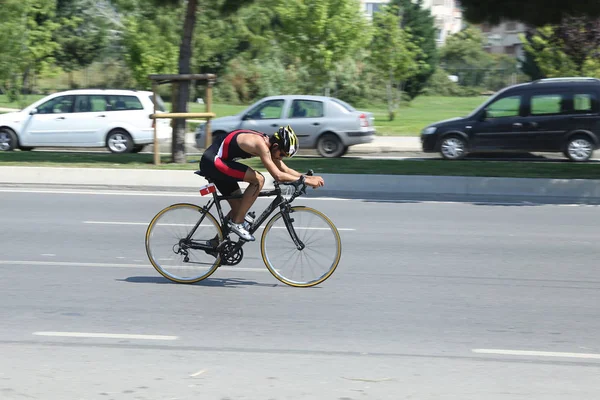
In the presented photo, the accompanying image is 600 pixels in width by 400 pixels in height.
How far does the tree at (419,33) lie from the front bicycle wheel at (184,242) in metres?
35.8

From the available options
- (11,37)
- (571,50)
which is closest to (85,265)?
(11,37)

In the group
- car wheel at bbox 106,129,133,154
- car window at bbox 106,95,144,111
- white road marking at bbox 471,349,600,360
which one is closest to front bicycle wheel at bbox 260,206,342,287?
white road marking at bbox 471,349,600,360

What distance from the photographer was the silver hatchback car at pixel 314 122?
2127cm

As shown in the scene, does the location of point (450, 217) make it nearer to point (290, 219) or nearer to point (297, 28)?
point (290, 219)

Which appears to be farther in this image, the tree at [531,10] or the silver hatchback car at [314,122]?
the silver hatchback car at [314,122]

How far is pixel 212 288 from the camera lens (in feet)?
26.8

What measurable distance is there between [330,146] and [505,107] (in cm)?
414

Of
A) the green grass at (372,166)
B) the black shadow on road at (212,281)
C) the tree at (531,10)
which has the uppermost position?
the tree at (531,10)

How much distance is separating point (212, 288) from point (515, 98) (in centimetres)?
→ 1405

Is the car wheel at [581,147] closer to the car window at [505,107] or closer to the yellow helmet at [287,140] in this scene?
the car window at [505,107]

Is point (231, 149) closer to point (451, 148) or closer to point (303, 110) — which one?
point (303, 110)

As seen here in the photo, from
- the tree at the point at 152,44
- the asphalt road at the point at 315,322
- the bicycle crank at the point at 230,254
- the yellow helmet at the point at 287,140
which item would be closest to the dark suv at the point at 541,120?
the asphalt road at the point at 315,322

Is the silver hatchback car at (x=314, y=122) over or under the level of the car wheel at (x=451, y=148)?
over

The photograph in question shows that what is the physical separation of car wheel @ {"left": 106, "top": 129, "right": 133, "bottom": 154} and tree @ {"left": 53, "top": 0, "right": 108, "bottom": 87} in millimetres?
27885
